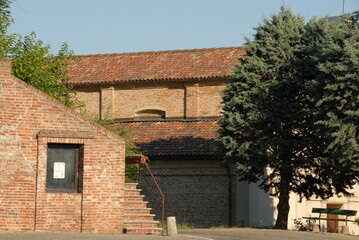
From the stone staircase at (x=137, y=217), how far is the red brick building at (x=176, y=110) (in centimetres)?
994

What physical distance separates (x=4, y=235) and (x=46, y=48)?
14921mm

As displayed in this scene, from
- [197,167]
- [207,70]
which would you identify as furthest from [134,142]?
[207,70]

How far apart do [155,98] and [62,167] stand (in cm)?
1769

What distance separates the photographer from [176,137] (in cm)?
3694

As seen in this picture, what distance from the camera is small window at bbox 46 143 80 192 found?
76.3 feet

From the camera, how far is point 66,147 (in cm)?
2355

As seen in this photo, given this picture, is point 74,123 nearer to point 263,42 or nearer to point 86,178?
point 86,178

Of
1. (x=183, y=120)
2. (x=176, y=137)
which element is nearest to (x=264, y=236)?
(x=176, y=137)

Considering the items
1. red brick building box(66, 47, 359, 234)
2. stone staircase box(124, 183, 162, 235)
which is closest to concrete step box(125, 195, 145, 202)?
stone staircase box(124, 183, 162, 235)

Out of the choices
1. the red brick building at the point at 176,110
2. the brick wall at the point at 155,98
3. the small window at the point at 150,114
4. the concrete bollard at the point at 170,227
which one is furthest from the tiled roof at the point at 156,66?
the concrete bollard at the point at 170,227

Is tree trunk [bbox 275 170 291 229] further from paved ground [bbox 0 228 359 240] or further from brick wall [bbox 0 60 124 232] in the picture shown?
brick wall [bbox 0 60 124 232]

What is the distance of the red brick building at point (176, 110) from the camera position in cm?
3522

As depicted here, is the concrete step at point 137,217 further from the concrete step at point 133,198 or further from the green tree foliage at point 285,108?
the green tree foliage at point 285,108

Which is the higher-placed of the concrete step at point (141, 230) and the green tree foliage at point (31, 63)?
the green tree foliage at point (31, 63)
